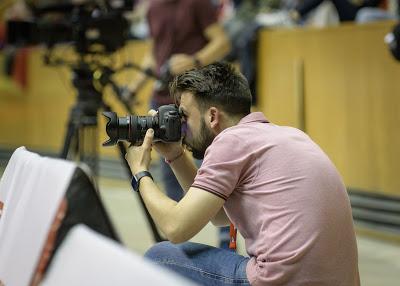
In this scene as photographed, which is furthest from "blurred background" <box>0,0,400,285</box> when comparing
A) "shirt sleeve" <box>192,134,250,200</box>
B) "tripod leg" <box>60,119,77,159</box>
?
"shirt sleeve" <box>192,134,250,200</box>

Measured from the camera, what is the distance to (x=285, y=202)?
5.52 feet

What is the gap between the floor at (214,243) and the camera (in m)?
3.20

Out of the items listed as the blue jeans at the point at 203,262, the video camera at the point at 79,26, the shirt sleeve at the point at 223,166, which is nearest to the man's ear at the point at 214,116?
the shirt sleeve at the point at 223,166

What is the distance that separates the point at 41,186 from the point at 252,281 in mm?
615

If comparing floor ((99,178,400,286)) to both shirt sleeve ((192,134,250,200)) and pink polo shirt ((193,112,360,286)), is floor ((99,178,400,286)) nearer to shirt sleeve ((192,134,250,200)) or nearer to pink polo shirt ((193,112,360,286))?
pink polo shirt ((193,112,360,286))

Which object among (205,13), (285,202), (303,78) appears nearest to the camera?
(285,202)

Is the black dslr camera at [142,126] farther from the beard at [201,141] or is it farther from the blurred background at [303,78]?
the blurred background at [303,78]

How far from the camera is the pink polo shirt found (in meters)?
1.68

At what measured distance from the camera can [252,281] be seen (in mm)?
1745

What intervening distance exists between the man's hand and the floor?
1.52 metres

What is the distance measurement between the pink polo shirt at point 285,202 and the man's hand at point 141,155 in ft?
0.63

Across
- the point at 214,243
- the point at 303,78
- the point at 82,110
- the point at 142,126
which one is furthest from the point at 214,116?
the point at 303,78

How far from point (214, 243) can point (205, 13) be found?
1.12 meters

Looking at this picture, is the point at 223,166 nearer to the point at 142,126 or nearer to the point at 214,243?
the point at 142,126
